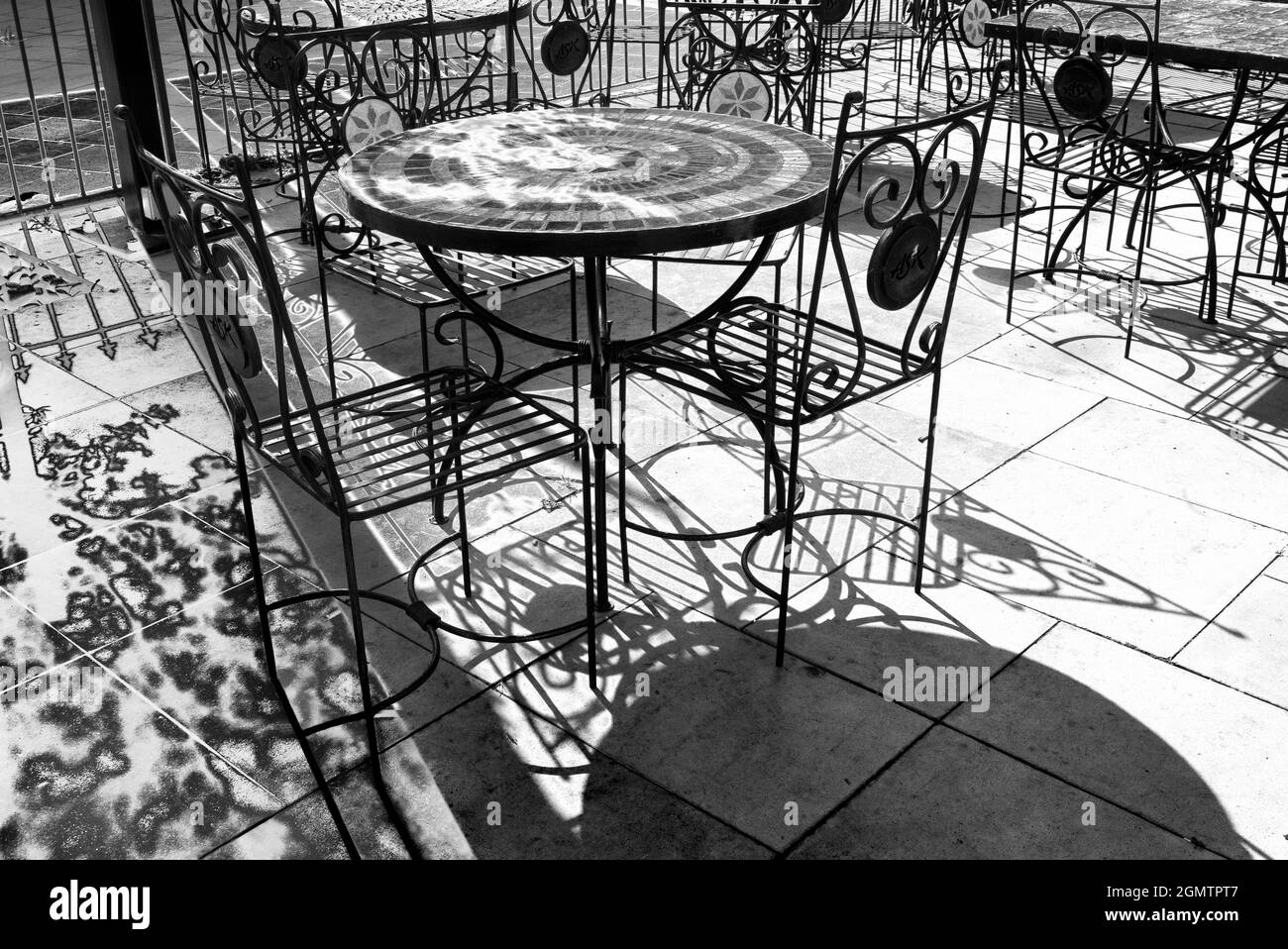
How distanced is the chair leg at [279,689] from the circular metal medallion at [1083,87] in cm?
302

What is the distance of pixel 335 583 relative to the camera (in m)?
3.05

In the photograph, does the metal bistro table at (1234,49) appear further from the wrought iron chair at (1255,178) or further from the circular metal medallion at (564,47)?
the circular metal medallion at (564,47)

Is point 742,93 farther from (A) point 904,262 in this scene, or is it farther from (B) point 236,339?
(B) point 236,339

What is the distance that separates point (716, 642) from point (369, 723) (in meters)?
0.83

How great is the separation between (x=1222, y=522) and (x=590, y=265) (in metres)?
1.76

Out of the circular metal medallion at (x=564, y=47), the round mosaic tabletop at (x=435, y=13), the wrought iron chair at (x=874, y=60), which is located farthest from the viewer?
the wrought iron chair at (x=874, y=60)

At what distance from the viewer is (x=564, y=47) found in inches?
180

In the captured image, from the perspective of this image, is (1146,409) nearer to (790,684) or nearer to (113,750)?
(790,684)

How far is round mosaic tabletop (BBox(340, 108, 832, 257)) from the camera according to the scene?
2.39 m

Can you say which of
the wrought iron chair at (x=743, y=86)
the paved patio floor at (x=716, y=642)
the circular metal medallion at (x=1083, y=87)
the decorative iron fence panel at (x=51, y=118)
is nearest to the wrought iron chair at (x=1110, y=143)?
the circular metal medallion at (x=1083, y=87)

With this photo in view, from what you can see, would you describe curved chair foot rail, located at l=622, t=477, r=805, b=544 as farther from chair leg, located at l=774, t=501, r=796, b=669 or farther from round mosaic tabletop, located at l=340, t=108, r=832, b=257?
round mosaic tabletop, located at l=340, t=108, r=832, b=257

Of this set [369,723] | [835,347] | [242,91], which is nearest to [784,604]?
[835,347]

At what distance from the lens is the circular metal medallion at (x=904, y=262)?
2533mm

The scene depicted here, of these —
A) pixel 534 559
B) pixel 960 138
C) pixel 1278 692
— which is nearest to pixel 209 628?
pixel 534 559
